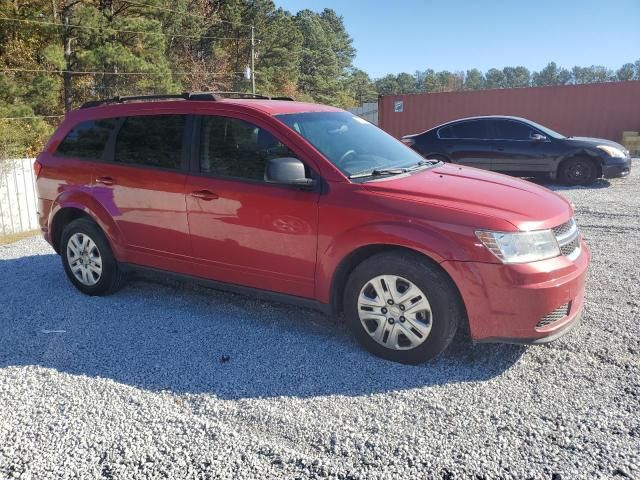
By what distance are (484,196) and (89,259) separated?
11.6ft

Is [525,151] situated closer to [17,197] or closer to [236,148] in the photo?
[236,148]

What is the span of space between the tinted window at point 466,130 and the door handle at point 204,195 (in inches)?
334

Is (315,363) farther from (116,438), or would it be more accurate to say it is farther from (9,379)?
(9,379)

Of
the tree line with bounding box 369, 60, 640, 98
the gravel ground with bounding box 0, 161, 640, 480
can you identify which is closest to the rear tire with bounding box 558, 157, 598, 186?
the gravel ground with bounding box 0, 161, 640, 480

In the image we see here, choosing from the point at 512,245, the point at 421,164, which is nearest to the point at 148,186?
the point at 421,164

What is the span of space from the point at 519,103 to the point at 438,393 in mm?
18386

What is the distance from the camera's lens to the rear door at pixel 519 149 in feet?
36.2

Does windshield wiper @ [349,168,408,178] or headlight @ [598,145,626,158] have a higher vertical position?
windshield wiper @ [349,168,408,178]

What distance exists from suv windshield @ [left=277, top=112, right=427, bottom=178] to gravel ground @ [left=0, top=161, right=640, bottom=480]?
1.28 m

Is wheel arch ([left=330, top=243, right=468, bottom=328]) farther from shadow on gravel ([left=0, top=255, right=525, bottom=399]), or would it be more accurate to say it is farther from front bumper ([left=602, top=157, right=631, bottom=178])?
front bumper ([left=602, top=157, right=631, bottom=178])

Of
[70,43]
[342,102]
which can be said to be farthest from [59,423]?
[342,102]

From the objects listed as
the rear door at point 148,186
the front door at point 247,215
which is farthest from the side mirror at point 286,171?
the rear door at point 148,186

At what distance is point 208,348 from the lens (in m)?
3.85

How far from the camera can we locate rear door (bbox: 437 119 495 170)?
11.3 meters
